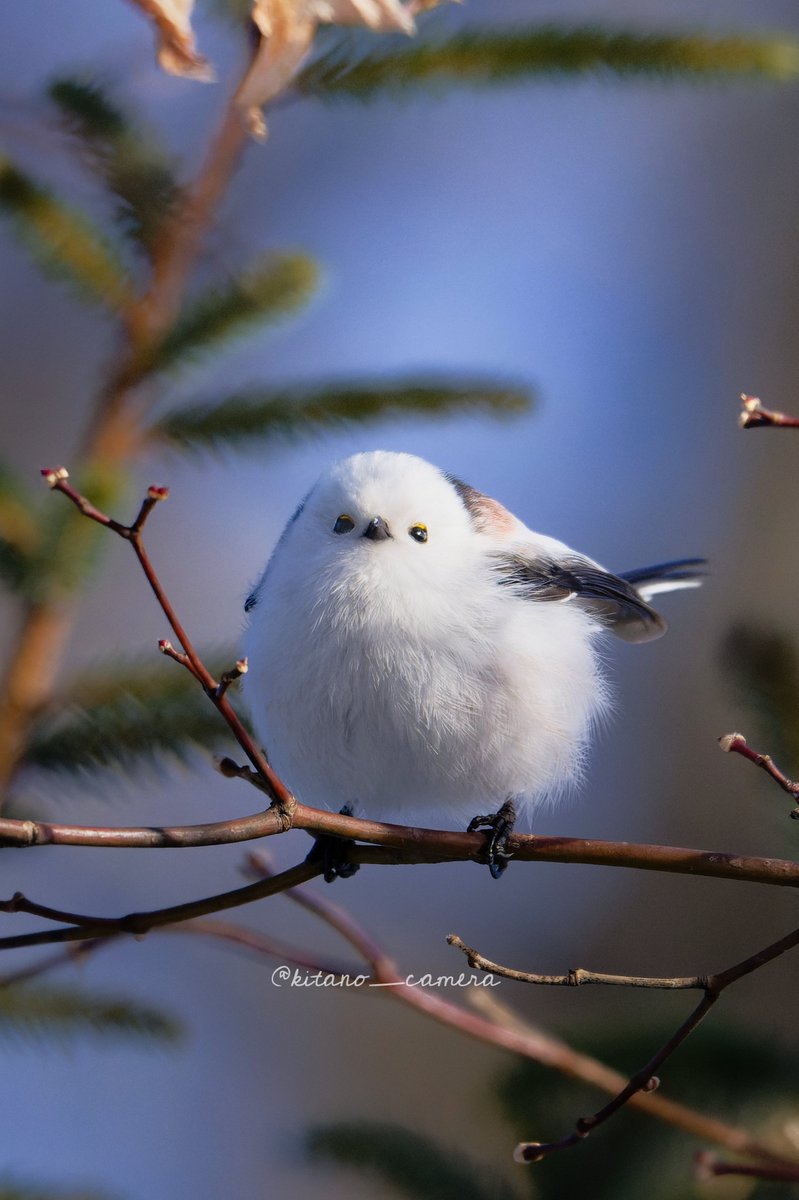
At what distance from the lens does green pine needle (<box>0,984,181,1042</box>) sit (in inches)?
38.3

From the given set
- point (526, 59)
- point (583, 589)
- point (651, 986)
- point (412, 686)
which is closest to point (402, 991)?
point (651, 986)

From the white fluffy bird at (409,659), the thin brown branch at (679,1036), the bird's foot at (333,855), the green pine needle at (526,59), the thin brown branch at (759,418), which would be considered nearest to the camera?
the thin brown branch at (759,418)

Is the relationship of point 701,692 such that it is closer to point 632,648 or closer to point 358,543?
point 632,648

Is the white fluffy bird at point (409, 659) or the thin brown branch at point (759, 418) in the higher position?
the white fluffy bird at point (409, 659)

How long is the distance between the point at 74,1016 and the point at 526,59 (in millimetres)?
981

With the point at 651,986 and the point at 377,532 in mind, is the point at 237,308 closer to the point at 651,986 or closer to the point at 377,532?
the point at 377,532

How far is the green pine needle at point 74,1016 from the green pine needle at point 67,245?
611 millimetres

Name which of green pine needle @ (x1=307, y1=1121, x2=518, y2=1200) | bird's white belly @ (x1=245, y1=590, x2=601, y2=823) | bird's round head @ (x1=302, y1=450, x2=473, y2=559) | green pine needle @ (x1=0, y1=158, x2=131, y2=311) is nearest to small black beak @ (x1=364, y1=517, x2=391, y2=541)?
bird's round head @ (x1=302, y1=450, x2=473, y2=559)

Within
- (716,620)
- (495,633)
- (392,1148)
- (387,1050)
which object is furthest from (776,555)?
(392,1148)

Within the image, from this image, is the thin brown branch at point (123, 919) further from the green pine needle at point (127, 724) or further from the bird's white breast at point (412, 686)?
the bird's white breast at point (412, 686)

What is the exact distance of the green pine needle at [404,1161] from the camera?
1031 millimetres

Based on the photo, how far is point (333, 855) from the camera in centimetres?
123

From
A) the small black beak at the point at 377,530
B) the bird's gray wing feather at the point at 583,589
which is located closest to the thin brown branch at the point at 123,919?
the small black beak at the point at 377,530

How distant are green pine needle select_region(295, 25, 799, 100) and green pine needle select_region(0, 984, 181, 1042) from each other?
0.85m
